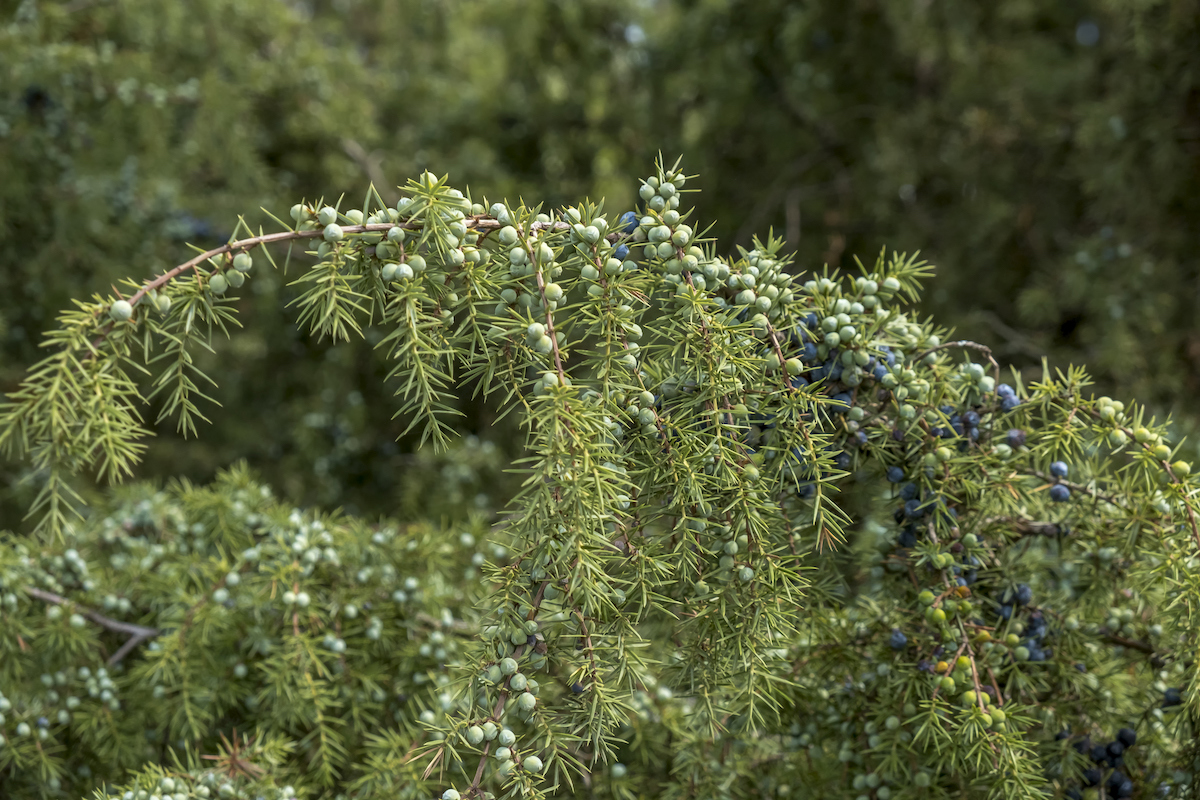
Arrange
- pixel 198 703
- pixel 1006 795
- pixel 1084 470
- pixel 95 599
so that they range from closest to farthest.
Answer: pixel 1006 795
pixel 1084 470
pixel 198 703
pixel 95 599

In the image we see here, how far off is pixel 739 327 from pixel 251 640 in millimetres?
925

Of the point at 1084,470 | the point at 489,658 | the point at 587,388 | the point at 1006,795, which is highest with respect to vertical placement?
the point at 587,388

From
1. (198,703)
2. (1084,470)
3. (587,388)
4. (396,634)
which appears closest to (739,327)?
(587,388)

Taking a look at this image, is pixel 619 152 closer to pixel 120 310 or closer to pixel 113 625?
pixel 113 625

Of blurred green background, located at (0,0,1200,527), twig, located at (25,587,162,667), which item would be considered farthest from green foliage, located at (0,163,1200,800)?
blurred green background, located at (0,0,1200,527)

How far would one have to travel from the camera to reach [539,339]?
833mm

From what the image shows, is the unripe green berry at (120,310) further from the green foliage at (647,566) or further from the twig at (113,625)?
the twig at (113,625)

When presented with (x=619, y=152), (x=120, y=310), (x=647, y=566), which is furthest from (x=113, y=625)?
(x=619, y=152)

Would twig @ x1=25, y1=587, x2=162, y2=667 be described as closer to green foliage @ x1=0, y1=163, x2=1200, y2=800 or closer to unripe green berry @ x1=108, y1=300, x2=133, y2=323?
green foliage @ x1=0, y1=163, x2=1200, y2=800

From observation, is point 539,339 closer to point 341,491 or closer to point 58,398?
point 58,398

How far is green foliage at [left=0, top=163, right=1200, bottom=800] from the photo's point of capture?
86cm

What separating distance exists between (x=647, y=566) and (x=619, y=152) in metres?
3.12

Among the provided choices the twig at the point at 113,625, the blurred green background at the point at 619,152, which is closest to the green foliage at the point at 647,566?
the twig at the point at 113,625

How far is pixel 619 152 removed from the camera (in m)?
3.77
